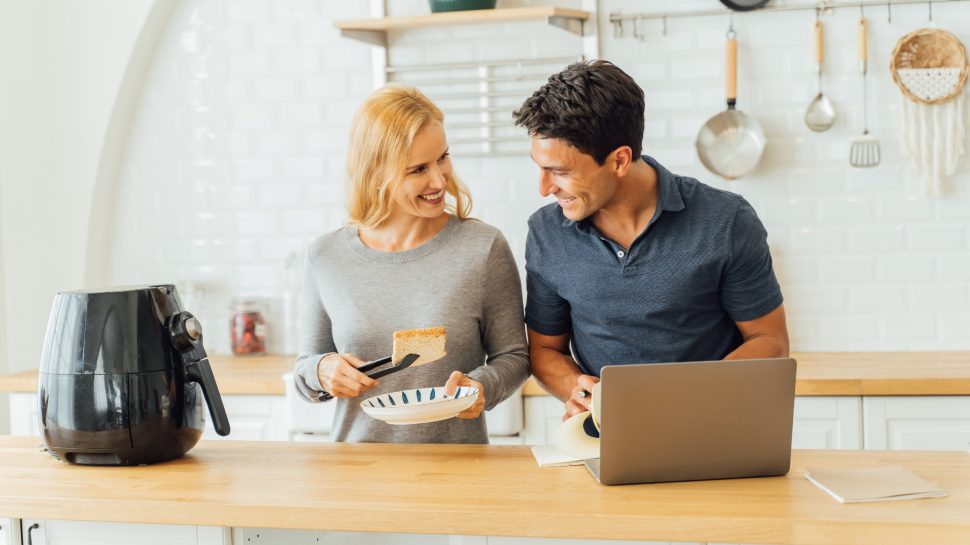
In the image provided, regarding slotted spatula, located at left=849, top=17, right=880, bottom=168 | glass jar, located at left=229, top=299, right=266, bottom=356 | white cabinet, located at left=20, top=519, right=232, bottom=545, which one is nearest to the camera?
white cabinet, located at left=20, top=519, right=232, bottom=545

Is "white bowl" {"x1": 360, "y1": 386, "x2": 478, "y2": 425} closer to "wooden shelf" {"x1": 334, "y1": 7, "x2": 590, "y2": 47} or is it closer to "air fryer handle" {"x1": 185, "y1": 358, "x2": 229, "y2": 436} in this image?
"air fryer handle" {"x1": 185, "y1": 358, "x2": 229, "y2": 436}

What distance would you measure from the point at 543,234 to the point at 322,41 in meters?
2.02

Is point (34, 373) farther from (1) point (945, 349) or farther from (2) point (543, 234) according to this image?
(1) point (945, 349)

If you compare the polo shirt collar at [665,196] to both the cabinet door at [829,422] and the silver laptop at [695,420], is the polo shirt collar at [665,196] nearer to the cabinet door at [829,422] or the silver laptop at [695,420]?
the silver laptop at [695,420]

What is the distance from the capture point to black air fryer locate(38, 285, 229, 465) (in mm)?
2129

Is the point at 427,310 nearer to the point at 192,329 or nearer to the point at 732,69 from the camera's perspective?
the point at 192,329

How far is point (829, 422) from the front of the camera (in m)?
3.33

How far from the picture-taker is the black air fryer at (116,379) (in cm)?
213

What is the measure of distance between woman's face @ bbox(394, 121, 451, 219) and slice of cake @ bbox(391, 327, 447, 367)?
1.10 feet

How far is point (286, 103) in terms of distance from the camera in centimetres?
427

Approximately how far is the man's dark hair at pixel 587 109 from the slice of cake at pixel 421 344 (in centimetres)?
49

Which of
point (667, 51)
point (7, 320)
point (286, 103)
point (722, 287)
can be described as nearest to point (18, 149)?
point (7, 320)

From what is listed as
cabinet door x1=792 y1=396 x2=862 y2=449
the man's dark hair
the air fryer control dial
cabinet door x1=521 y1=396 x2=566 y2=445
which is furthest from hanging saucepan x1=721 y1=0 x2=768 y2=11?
the air fryer control dial

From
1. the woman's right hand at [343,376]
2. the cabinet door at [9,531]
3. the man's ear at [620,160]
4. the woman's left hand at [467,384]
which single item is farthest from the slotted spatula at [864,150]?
the cabinet door at [9,531]
